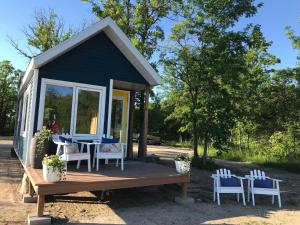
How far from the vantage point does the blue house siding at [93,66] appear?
28.7 feet

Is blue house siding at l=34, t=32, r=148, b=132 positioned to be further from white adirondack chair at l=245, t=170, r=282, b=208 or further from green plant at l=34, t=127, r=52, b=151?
white adirondack chair at l=245, t=170, r=282, b=208

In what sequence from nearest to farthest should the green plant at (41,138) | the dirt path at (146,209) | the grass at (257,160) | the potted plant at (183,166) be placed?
the dirt path at (146,209), the green plant at (41,138), the potted plant at (183,166), the grass at (257,160)

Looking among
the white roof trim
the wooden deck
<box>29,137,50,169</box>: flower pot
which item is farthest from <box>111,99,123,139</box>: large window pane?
<box>29,137,50,169</box>: flower pot

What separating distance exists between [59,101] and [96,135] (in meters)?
1.37

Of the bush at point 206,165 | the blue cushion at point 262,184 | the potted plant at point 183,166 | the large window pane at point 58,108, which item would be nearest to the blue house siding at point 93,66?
the large window pane at point 58,108

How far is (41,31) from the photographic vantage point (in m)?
28.2

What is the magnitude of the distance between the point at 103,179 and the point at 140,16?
10.2 m

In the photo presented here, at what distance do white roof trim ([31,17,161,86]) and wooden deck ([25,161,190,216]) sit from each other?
106 inches

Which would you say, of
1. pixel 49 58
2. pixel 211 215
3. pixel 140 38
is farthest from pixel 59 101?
pixel 140 38

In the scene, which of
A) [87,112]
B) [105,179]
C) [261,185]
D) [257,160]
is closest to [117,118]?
[87,112]

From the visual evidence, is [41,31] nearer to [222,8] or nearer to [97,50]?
[222,8]

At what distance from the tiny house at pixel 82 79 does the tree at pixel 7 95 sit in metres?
36.0

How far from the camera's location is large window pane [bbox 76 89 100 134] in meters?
9.05

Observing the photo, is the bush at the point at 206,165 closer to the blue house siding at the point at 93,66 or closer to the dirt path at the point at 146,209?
the dirt path at the point at 146,209
